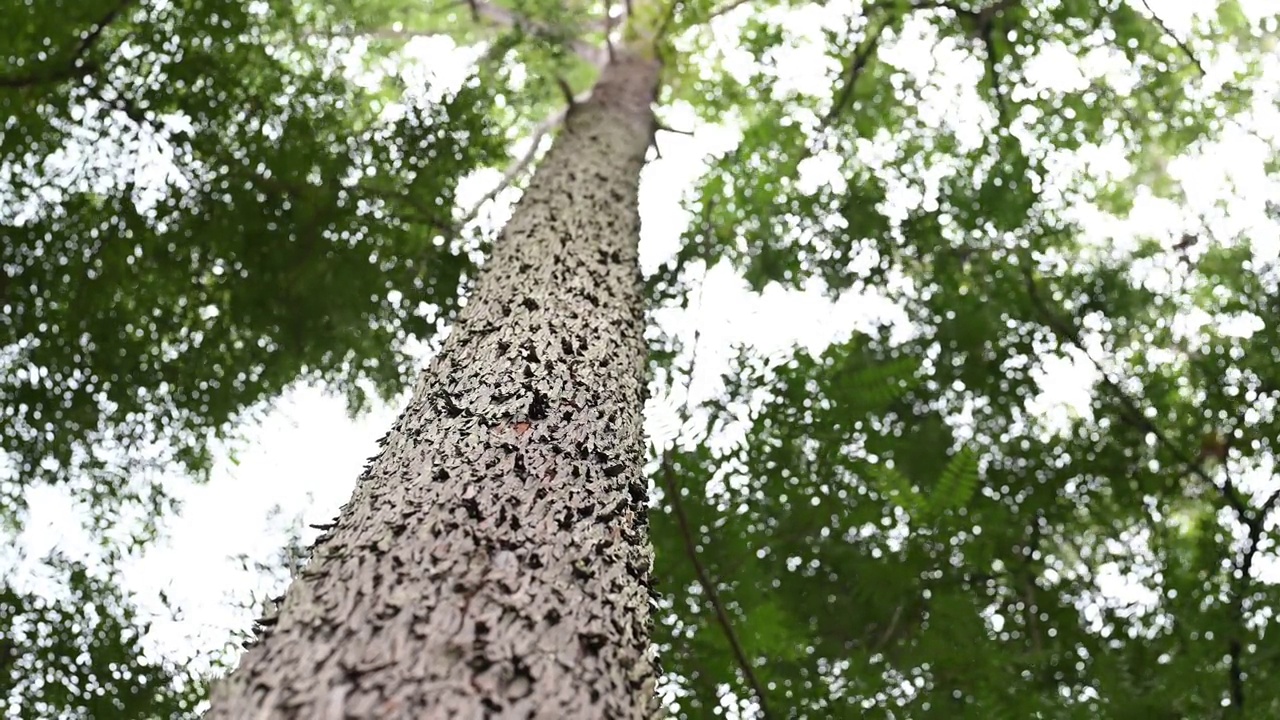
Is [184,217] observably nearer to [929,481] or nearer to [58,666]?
[58,666]

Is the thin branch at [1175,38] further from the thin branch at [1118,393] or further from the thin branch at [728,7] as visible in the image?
the thin branch at [728,7]

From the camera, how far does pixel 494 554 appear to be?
160 cm

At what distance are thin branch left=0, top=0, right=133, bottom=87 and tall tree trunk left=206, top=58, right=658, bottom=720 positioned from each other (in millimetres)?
3662

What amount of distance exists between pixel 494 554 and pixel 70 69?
5.15m

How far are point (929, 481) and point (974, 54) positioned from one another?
3366 millimetres

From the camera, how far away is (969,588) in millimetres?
4992

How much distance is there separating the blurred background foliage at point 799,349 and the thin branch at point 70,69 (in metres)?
0.02

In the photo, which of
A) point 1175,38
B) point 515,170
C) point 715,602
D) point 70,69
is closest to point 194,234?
point 70,69

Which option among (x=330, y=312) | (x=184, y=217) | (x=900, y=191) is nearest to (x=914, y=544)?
(x=900, y=191)

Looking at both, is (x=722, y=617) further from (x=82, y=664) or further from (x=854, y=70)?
(x=854, y=70)

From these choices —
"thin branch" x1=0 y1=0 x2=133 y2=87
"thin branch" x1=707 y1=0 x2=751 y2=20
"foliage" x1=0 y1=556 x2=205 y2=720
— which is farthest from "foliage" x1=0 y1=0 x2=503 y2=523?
"thin branch" x1=707 y1=0 x2=751 y2=20

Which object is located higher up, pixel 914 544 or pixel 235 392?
pixel 235 392

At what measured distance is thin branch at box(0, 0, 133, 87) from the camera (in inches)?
195

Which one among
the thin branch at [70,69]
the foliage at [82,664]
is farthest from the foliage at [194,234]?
the foliage at [82,664]
